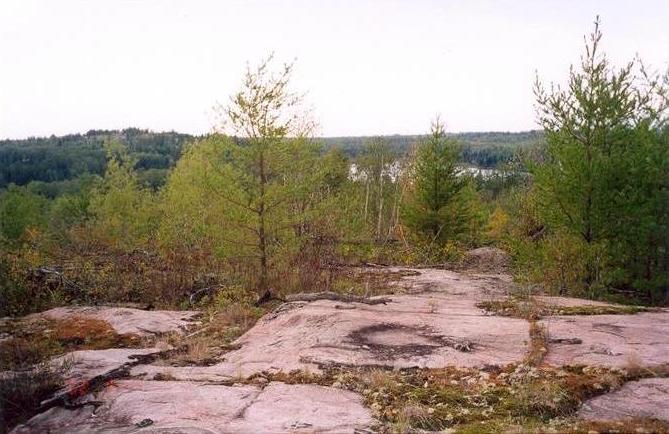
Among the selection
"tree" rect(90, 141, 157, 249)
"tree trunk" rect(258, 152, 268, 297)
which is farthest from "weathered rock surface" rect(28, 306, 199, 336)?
"tree" rect(90, 141, 157, 249)

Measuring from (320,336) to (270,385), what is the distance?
5.12ft

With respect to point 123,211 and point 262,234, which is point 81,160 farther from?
point 262,234

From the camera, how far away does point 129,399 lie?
515 cm

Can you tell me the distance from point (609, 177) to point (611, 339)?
6527 millimetres

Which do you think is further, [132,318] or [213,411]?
[132,318]

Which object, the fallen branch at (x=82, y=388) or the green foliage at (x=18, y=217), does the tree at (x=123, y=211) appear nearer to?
the green foliage at (x=18, y=217)

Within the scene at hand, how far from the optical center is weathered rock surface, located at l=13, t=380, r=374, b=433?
430 cm

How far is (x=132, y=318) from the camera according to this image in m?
9.36

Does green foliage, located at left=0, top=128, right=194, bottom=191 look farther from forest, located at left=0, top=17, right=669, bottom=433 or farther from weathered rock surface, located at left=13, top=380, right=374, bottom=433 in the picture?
weathered rock surface, located at left=13, top=380, right=374, bottom=433

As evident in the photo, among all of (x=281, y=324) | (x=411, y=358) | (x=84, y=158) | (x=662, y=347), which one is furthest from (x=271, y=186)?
(x=84, y=158)

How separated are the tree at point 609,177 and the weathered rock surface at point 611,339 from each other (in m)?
4.32

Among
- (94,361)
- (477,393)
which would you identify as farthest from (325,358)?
(94,361)

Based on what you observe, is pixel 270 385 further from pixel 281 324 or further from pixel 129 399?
pixel 281 324

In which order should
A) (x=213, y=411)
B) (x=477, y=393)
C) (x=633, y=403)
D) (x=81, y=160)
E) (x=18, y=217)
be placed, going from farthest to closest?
(x=81, y=160)
(x=18, y=217)
(x=477, y=393)
(x=213, y=411)
(x=633, y=403)
